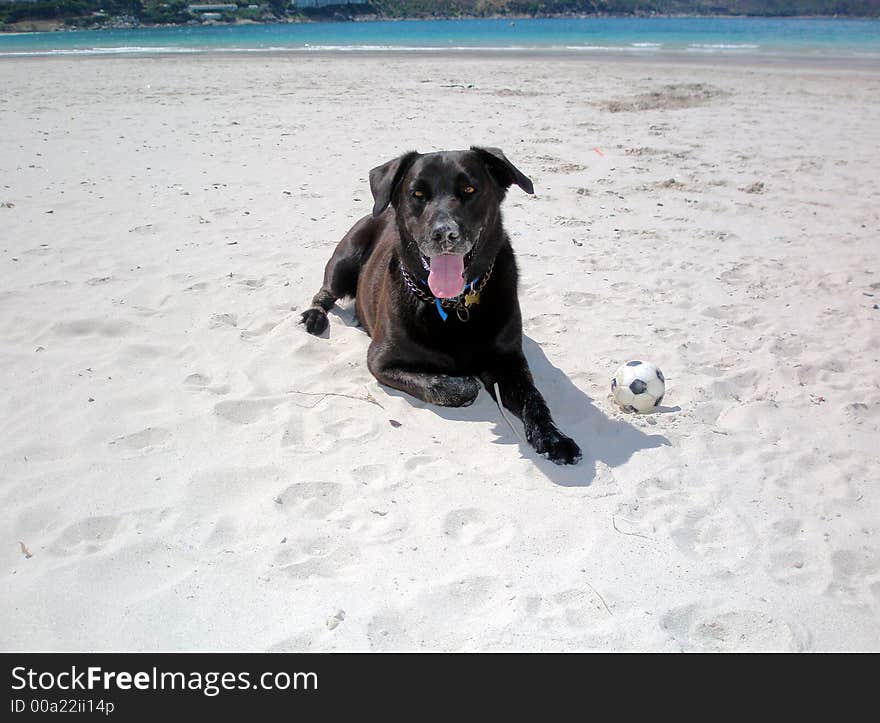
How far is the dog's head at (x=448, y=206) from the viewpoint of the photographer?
3.74m

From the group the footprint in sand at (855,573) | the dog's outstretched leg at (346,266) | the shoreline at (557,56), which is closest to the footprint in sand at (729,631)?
the footprint in sand at (855,573)

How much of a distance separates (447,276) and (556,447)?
3.63 ft

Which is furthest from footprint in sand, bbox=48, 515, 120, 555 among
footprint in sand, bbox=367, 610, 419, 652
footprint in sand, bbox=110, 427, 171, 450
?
footprint in sand, bbox=367, 610, 419, 652

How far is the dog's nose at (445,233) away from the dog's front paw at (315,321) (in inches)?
57.3

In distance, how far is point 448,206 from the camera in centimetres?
384

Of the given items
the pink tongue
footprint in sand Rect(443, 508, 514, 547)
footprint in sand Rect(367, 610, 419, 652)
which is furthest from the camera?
the pink tongue

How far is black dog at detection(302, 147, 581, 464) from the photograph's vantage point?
Answer: 3.83 meters

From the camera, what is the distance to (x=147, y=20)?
6631 centimetres

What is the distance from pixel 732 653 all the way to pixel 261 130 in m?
10.3

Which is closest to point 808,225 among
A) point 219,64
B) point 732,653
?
point 732,653

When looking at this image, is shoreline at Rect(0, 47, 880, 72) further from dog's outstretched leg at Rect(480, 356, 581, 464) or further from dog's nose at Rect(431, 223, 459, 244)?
dog's nose at Rect(431, 223, 459, 244)

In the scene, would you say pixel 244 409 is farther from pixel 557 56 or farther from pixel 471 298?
pixel 557 56

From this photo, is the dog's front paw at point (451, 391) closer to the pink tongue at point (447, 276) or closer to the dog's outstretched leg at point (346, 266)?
the pink tongue at point (447, 276)

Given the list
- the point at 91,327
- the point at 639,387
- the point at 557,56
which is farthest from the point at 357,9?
the point at 639,387
